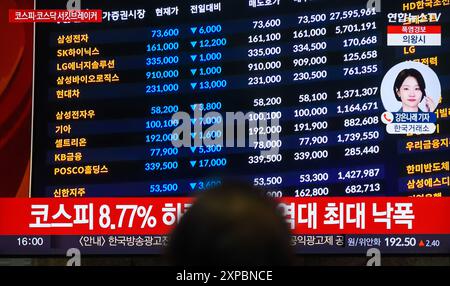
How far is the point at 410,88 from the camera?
4.25 metres

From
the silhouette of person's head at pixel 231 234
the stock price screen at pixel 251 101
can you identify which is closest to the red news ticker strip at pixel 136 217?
the stock price screen at pixel 251 101

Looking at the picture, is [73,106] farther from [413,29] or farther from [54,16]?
[413,29]

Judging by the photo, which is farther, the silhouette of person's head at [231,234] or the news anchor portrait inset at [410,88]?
the news anchor portrait inset at [410,88]

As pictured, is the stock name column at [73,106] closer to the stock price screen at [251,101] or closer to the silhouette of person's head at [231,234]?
the stock price screen at [251,101]

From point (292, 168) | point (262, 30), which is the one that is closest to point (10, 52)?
point (262, 30)

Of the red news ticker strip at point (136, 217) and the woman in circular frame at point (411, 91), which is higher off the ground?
the woman in circular frame at point (411, 91)

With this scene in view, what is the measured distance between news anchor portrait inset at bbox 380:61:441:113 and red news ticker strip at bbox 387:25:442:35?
0.59ft

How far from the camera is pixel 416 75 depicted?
14.0 feet

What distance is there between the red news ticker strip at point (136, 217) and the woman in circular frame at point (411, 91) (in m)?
0.52

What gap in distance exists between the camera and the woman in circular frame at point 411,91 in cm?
423

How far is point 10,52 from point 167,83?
3.02 ft

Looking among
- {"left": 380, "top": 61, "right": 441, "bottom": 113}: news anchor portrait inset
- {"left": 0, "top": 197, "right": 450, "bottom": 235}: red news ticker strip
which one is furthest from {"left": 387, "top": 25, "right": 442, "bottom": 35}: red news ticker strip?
{"left": 0, "top": 197, "right": 450, "bottom": 235}: red news ticker strip
